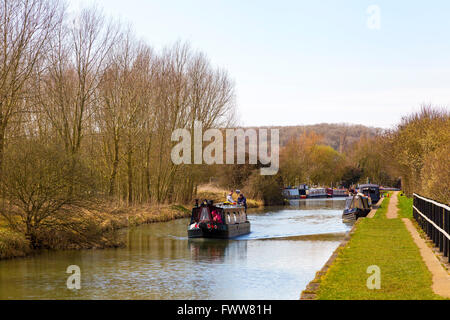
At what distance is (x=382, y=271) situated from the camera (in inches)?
560

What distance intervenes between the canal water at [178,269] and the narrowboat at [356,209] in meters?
9.43

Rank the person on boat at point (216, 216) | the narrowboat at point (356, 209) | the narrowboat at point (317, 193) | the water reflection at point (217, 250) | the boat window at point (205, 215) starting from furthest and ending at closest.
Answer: the narrowboat at point (317, 193)
the narrowboat at point (356, 209)
the person on boat at point (216, 216)
the boat window at point (205, 215)
the water reflection at point (217, 250)

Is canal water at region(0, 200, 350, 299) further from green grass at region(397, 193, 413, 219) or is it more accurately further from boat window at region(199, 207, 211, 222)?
green grass at region(397, 193, 413, 219)

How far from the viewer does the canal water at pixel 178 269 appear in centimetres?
1553

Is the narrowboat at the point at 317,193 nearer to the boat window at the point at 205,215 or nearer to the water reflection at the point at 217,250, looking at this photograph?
the boat window at the point at 205,215

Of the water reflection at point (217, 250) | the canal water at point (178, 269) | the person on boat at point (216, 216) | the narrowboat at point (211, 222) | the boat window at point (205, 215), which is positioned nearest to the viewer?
the canal water at point (178, 269)

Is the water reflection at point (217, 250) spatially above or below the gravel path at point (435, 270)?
below

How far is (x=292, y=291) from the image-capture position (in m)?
15.2

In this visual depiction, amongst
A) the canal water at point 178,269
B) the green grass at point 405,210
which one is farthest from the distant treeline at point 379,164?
the canal water at point 178,269

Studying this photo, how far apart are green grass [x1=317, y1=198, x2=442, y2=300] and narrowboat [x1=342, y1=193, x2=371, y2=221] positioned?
16.8 meters

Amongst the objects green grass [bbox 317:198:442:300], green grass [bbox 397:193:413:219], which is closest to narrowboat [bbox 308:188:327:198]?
green grass [bbox 397:193:413:219]
